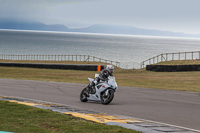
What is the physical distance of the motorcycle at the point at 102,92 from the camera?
496 inches

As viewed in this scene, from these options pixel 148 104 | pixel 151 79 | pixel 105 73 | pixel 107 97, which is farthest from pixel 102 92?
pixel 151 79

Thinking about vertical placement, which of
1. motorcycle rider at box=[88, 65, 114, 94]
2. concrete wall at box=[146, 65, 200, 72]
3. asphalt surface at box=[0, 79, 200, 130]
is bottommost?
asphalt surface at box=[0, 79, 200, 130]

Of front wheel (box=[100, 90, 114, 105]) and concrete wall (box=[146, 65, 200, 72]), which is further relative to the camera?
concrete wall (box=[146, 65, 200, 72])

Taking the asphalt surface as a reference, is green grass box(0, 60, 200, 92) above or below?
above

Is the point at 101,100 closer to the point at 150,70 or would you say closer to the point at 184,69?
the point at 184,69

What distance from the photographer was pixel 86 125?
832cm

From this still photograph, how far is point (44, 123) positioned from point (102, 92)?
4894mm

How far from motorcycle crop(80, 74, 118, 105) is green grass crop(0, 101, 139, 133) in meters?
3.02

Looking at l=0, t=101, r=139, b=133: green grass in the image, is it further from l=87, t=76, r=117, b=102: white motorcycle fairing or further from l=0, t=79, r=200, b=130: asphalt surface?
l=87, t=76, r=117, b=102: white motorcycle fairing

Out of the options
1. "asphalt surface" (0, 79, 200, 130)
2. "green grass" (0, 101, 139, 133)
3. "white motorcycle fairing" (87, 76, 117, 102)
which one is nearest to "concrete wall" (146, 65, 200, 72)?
"asphalt surface" (0, 79, 200, 130)

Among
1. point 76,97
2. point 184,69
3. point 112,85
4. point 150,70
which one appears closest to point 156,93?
point 76,97

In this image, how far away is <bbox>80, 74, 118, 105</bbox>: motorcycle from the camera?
12586 millimetres

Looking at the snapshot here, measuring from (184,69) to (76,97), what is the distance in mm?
22114

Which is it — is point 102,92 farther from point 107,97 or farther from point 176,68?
point 176,68
